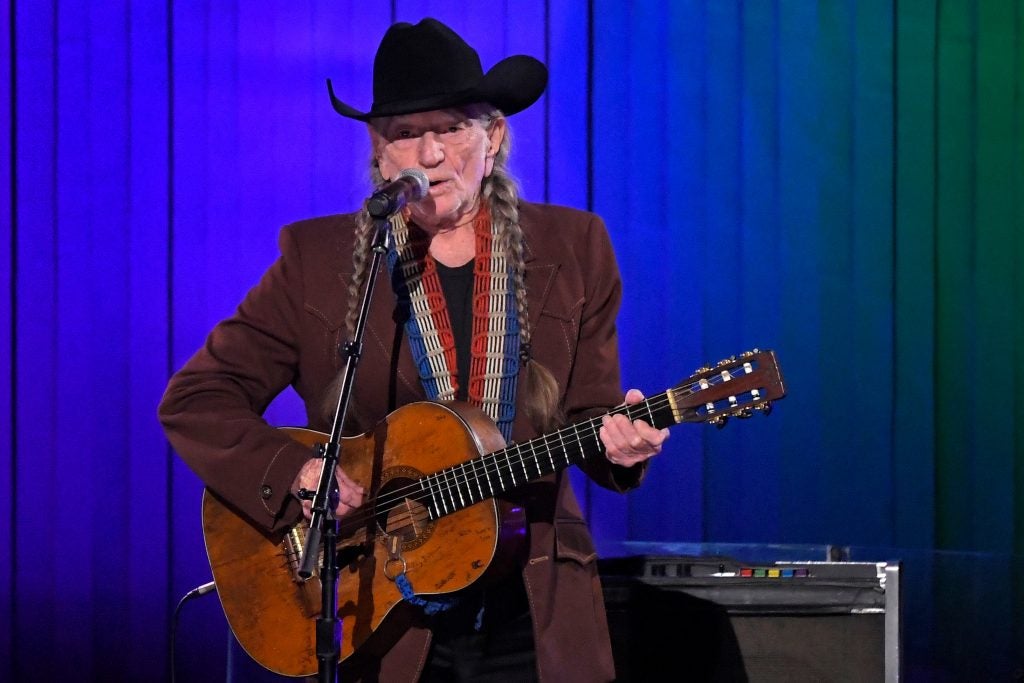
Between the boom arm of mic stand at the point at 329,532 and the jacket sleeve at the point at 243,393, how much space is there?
15.8 inches

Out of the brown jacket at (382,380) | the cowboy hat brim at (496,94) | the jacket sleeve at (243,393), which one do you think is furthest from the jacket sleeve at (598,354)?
the jacket sleeve at (243,393)

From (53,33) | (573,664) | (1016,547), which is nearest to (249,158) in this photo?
(53,33)

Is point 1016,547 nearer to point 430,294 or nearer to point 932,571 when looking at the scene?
point 932,571

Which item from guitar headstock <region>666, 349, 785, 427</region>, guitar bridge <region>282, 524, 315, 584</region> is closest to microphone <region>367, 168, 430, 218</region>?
guitar headstock <region>666, 349, 785, 427</region>

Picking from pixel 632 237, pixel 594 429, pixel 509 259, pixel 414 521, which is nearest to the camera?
pixel 594 429

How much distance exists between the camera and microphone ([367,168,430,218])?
199 cm

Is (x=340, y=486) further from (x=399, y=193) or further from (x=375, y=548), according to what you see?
(x=399, y=193)

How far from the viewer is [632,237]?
402 cm

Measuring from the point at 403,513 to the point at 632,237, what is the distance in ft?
6.31

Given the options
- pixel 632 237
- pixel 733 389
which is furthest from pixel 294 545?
pixel 632 237

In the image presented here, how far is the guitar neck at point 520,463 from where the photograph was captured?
2.19 m

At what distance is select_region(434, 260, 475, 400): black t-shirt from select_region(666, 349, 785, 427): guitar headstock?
0.46 meters

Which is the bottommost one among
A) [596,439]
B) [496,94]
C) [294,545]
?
[294,545]

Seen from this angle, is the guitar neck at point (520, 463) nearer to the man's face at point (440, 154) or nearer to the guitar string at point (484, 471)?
the guitar string at point (484, 471)
